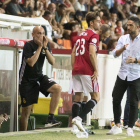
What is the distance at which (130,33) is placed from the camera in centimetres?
501

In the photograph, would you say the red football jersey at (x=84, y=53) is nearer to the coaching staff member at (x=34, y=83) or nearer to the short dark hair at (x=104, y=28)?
the coaching staff member at (x=34, y=83)

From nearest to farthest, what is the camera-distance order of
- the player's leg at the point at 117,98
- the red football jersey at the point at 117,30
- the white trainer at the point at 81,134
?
the white trainer at the point at 81,134 → the player's leg at the point at 117,98 → the red football jersey at the point at 117,30

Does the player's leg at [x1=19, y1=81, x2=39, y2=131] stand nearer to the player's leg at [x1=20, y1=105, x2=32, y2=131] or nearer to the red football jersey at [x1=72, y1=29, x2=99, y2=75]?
the player's leg at [x1=20, y1=105, x2=32, y2=131]

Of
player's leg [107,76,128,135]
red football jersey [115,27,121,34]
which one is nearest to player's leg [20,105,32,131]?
player's leg [107,76,128,135]

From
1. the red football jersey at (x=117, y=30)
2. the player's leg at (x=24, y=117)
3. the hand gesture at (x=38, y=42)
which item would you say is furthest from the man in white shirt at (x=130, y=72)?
the red football jersey at (x=117, y=30)

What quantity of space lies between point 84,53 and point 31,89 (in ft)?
3.09

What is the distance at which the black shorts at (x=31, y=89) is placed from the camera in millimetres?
4816

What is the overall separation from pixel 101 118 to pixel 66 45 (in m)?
3.45

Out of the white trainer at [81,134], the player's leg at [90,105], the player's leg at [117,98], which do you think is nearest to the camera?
the white trainer at [81,134]

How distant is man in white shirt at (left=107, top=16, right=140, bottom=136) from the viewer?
4.83 metres

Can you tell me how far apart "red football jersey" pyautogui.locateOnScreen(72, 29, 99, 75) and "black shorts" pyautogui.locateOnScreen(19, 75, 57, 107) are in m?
0.46

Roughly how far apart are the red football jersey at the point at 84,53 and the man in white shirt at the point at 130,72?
1.49ft

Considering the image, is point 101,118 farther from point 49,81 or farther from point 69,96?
point 49,81

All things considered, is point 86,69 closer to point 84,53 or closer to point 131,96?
point 84,53
